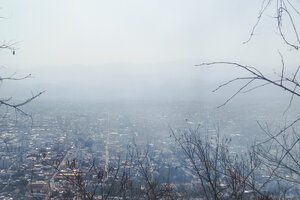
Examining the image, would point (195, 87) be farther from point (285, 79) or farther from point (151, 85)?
point (285, 79)

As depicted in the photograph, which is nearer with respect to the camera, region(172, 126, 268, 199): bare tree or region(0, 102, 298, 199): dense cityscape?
region(172, 126, 268, 199): bare tree

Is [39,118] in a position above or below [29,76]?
below

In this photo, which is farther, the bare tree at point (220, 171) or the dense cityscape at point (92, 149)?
the dense cityscape at point (92, 149)

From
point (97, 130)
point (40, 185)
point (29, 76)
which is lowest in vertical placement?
point (97, 130)

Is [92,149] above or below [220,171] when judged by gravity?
below

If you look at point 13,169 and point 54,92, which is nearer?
point 13,169

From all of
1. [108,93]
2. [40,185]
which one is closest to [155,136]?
[40,185]

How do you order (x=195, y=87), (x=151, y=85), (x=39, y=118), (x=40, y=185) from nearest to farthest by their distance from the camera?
1. (x=40, y=185)
2. (x=39, y=118)
3. (x=195, y=87)
4. (x=151, y=85)

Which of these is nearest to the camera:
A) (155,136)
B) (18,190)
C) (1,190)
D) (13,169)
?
(18,190)

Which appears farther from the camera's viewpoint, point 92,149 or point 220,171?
point 92,149

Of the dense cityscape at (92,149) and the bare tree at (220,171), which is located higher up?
the bare tree at (220,171)

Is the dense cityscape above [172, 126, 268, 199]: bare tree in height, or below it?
below
